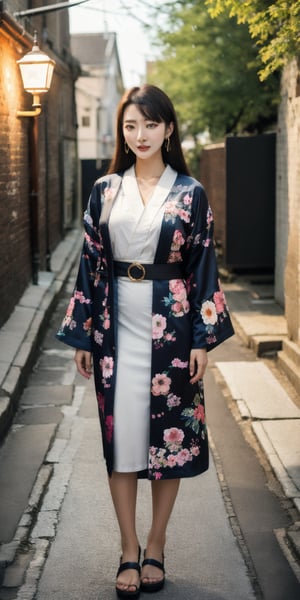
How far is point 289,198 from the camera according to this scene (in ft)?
33.0

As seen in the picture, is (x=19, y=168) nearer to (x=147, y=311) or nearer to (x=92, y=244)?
(x=92, y=244)

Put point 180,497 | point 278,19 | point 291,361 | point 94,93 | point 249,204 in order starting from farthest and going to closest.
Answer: point 94,93 → point 249,204 → point 291,361 → point 278,19 → point 180,497

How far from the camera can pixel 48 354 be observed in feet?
30.6

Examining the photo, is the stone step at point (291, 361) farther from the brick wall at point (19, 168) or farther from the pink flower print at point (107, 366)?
the pink flower print at point (107, 366)

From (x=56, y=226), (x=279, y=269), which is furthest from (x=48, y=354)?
(x=56, y=226)

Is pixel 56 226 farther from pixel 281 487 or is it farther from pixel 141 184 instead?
pixel 141 184

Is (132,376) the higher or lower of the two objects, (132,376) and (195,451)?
the higher

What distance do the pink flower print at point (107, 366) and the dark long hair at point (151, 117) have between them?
0.85m

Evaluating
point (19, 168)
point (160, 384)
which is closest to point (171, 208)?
point (160, 384)

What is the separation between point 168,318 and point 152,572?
3.73 ft

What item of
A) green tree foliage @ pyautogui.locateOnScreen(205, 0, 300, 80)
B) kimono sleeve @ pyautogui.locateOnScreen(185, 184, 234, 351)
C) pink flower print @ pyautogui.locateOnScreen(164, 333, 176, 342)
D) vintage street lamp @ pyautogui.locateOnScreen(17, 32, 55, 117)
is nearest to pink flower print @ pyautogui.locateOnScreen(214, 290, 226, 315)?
kimono sleeve @ pyautogui.locateOnScreen(185, 184, 234, 351)

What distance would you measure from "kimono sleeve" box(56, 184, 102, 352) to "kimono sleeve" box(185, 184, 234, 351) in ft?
1.39

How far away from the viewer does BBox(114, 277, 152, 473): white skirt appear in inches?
151

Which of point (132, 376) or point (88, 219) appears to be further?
point (88, 219)
